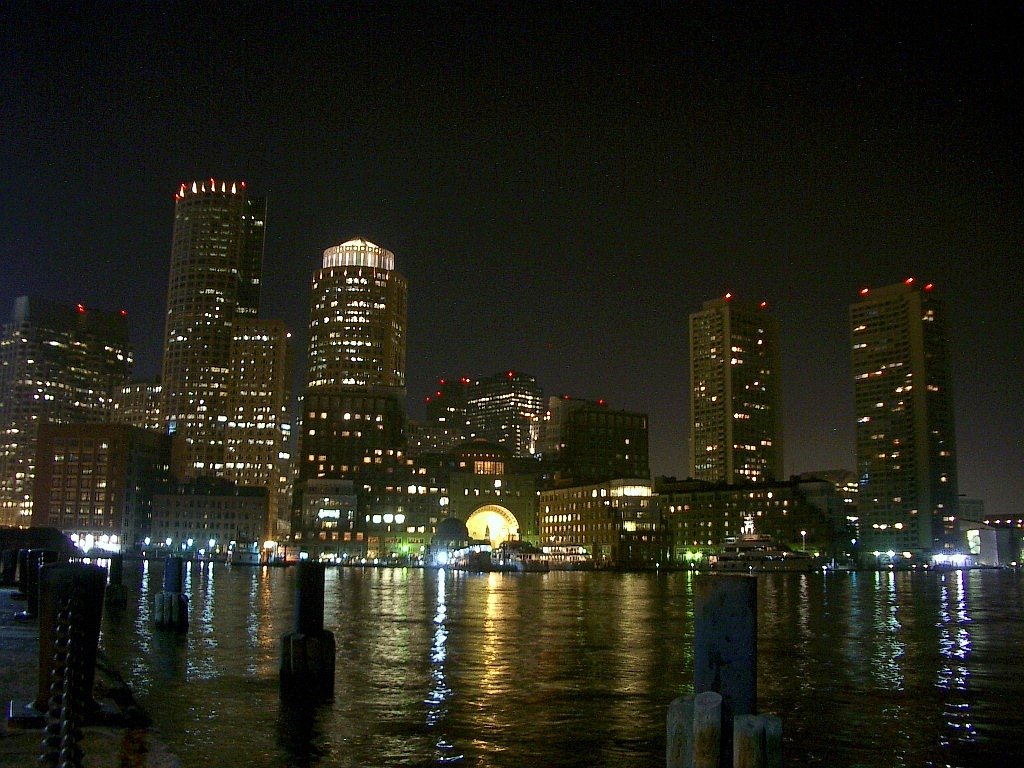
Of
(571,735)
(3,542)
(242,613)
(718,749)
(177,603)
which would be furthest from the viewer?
(3,542)

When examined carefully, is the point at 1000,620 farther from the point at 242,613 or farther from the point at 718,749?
the point at 718,749

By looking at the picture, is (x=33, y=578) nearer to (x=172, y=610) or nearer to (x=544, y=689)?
(x=172, y=610)

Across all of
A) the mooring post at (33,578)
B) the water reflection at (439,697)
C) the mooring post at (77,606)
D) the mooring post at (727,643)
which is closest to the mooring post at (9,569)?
the mooring post at (33,578)

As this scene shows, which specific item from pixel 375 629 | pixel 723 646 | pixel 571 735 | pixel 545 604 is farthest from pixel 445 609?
pixel 723 646

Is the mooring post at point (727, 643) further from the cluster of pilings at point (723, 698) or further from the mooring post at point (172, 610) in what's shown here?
the mooring post at point (172, 610)

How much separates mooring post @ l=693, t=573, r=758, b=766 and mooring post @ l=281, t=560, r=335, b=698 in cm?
1791

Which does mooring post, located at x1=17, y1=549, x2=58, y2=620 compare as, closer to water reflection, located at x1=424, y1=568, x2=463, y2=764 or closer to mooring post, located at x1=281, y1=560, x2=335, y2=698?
mooring post, located at x1=281, y1=560, x2=335, y2=698

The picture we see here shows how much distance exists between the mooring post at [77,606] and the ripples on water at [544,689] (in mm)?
7683

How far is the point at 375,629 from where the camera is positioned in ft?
183

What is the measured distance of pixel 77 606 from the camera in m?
12.2

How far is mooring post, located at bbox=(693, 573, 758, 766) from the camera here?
14688 mm

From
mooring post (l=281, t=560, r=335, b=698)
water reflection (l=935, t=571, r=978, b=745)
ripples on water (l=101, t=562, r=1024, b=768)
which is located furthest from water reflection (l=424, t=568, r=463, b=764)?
water reflection (l=935, t=571, r=978, b=745)

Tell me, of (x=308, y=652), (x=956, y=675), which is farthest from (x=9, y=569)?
(x=956, y=675)

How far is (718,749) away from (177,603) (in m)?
42.5
